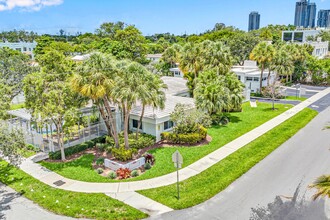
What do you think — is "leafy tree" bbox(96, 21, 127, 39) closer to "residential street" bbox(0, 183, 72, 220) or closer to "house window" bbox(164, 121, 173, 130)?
"house window" bbox(164, 121, 173, 130)

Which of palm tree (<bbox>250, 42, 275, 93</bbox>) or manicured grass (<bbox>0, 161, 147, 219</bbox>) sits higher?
palm tree (<bbox>250, 42, 275, 93</bbox>)

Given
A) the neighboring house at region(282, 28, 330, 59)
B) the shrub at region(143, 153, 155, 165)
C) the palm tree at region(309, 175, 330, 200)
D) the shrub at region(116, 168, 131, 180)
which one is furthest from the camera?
the neighboring house at region(282, 28, 330, 59)

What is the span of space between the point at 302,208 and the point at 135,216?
7.85 metres

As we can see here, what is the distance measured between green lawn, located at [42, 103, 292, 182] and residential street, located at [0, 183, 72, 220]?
312 cm

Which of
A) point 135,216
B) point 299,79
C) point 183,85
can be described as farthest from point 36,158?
point 299,79

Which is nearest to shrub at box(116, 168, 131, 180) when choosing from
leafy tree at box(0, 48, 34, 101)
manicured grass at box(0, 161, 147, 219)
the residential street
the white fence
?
the white fence

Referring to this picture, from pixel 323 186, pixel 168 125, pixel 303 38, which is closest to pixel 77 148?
pixel 168 125

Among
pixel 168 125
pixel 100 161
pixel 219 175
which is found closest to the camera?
pixel 219 175

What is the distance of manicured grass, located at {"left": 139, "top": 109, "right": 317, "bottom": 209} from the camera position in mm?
14039

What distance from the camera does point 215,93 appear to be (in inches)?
997

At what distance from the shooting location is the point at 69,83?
63.0 feet

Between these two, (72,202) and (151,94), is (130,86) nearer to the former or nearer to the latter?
(151,94)

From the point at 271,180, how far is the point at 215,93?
11.1 m

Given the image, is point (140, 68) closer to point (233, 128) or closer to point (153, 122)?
point (153, 122)
